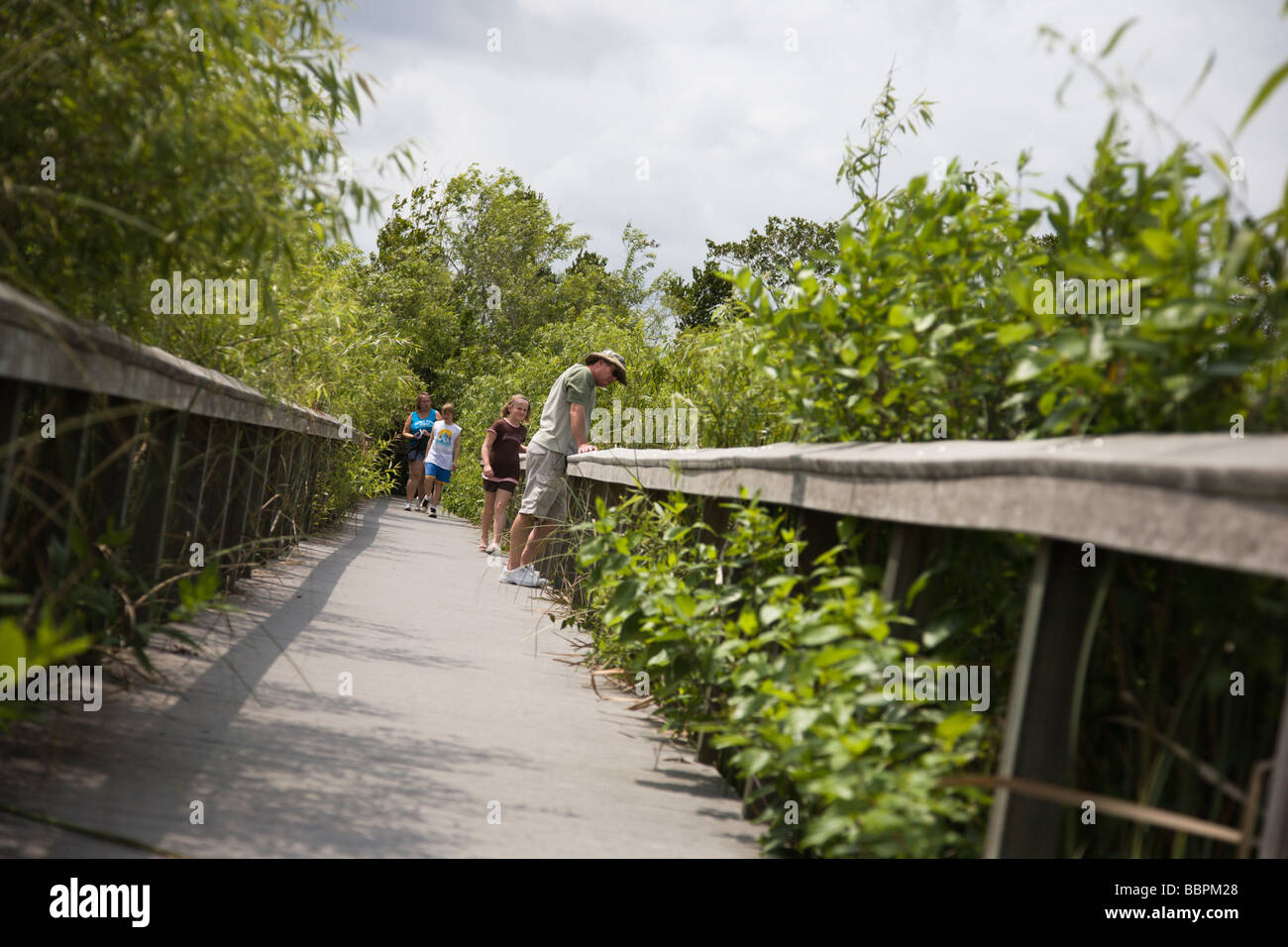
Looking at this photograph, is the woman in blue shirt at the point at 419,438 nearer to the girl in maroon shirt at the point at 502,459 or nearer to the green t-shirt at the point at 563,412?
the girl in maroon shirt at the point at 502,459

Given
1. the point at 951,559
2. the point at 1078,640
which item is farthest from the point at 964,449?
the point at 1078,640

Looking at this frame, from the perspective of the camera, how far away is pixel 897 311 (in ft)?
11.5

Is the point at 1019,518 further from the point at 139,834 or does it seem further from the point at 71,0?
the point at 71,0

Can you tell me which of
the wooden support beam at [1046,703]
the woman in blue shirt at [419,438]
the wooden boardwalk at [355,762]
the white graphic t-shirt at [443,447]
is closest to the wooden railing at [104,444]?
the wooden boardwalk at [355,762]

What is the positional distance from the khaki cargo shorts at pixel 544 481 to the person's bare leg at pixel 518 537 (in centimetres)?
13

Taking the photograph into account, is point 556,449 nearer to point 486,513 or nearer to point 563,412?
point 563,412

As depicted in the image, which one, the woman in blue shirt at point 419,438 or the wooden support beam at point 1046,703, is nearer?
the wooden support beam at point 1046,703

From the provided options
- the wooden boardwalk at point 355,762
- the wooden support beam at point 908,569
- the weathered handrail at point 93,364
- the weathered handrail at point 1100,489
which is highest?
the weathered handrail at point 93,364

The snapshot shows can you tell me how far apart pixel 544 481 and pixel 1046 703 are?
814 cm

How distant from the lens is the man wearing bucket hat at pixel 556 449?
9.88 meters

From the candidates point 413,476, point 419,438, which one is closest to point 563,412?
point 419,438

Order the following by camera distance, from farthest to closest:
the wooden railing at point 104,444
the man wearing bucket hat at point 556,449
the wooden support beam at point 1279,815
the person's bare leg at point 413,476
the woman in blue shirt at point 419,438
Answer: the person's bare leg at point 413,476, the woman in blue shirt at point 419,438, the man wearing bucket hat at point 556,449, the wooden railing at point 104,444, the wooden support beam at point 1279,815

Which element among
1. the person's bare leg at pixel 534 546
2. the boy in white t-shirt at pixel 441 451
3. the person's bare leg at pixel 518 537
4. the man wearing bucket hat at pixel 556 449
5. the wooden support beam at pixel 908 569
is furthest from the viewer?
the boy in white t-shirt at pixel 441 451

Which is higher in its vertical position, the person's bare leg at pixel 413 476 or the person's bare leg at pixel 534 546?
the person's bare leg at pixel 413 476
